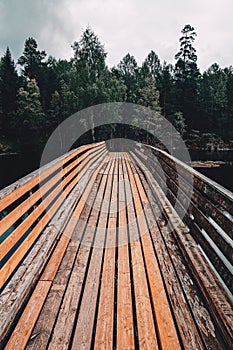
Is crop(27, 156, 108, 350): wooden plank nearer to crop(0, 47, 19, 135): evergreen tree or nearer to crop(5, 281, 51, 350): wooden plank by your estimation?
crop(5, 281, 51, 350): wooden plank

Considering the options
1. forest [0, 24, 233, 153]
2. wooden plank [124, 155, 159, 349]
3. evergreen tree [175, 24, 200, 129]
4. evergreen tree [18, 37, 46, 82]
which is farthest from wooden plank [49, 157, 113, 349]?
evergreen tree [18, 37, 46, 82]

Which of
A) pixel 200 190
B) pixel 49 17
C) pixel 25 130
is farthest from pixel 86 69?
pixel 200 190

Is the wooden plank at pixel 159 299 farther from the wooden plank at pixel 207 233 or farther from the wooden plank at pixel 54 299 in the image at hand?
the wooden plank at pixel 54 299

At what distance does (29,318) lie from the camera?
2.00 metres

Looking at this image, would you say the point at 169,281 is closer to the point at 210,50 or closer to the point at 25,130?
the point at 25,130

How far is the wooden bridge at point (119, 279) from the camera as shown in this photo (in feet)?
6.08

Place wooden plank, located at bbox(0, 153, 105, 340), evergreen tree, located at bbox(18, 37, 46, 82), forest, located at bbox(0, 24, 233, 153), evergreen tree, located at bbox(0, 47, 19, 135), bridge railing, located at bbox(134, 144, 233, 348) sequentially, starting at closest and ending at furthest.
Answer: wooden plank, located at bbox(0, 153, 105, 340), bridge railing, located at bbox(134, 144, 233, 348), forest, located at bbox(0, 24, 233, 153), evergreen tree, located at bbox(0, 47, 19, 135), evergreen tree, located at bbox(18, 37, 46, 82)

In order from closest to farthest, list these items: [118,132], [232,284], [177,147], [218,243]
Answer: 1. [232,284]
2. [218,243]
3. [177,147]
4. [118,132]

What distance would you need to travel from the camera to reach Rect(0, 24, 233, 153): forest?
31094 millimetres

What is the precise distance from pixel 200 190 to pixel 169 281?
1.13 m

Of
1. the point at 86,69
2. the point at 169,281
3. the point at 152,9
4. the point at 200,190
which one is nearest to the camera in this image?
the point at 169,281

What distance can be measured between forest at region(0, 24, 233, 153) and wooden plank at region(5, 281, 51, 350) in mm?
28796

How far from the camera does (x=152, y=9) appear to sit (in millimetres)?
6902

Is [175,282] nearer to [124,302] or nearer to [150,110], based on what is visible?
[124,302]
